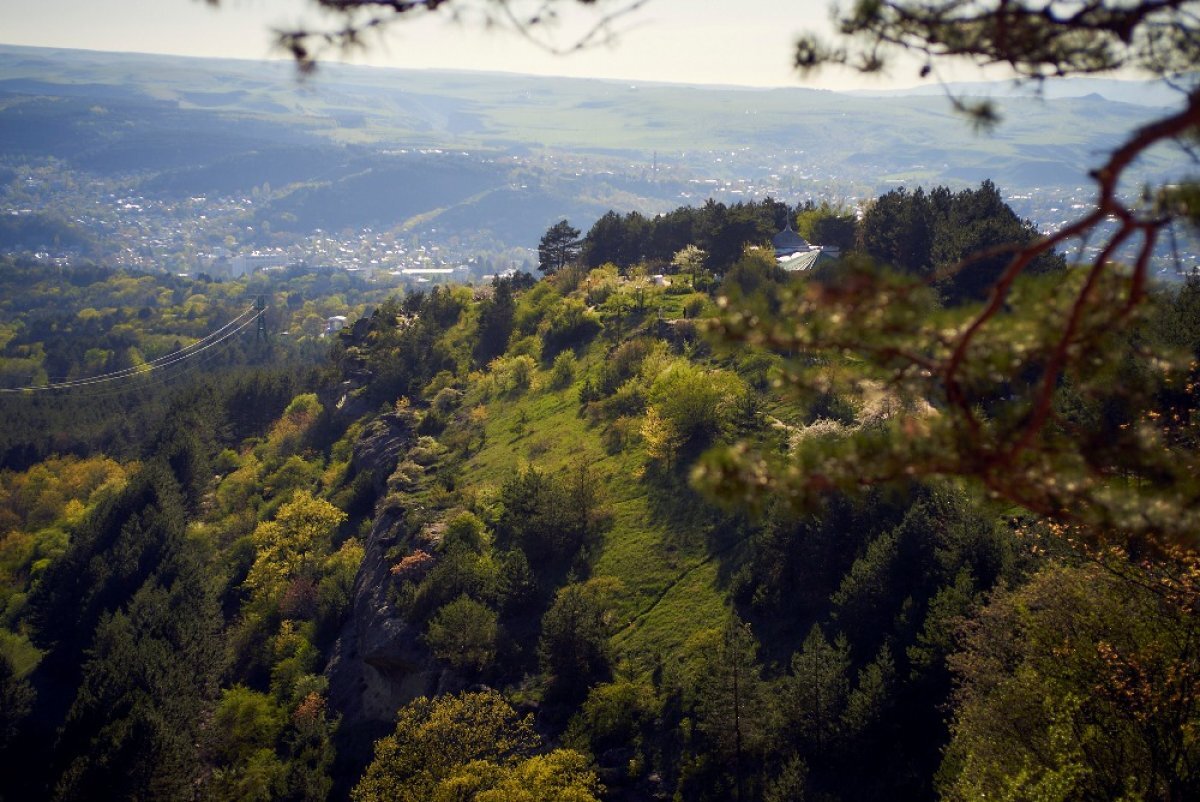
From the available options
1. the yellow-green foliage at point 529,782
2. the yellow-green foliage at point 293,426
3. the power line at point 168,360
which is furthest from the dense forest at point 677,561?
the power line at point 168,360

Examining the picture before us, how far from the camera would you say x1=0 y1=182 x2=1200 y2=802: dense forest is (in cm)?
660

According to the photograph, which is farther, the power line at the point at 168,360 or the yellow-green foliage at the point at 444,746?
the power line at the point at 168,360

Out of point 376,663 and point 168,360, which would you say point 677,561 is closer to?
point 376,663

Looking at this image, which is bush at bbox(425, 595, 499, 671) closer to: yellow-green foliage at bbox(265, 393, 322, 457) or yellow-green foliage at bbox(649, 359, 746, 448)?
yellow-green foliage at bbox(649, 359, 746, 448)

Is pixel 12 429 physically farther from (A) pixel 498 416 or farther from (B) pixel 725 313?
(B) pixel 725 313

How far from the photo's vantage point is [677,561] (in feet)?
108

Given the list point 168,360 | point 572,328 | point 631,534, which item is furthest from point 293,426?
point 168,360

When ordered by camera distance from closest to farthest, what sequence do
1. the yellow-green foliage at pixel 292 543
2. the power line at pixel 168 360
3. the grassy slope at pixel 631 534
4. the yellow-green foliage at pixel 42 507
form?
the grassy slope at pixel 631 534, the yellow-green foliage at pixel 292 543, the yellow-green foliage at pixel 42 507, the power line at pixel 168 360

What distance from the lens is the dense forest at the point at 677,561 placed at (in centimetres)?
660

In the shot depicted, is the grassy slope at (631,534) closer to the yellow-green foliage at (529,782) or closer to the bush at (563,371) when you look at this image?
the bush at (563,371)

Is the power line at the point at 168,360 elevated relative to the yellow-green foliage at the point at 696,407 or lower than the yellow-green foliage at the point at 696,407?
lower

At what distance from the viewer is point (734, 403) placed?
39156 mm

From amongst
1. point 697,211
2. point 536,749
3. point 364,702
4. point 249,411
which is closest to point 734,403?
point 536,749

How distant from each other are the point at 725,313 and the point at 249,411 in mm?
88131
